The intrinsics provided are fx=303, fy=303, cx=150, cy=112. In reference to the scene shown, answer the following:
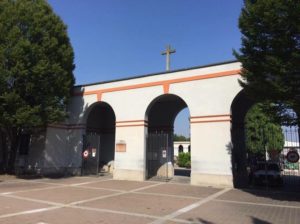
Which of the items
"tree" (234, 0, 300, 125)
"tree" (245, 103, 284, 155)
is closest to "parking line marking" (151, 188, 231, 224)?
"tree" (234, 0, 300, 125)

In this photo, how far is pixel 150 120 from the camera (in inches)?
903

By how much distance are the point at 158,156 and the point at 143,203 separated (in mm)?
9867

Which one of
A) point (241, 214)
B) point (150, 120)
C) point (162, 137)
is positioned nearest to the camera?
point (241, 214)

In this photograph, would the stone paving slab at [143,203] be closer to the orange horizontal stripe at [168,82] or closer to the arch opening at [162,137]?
the arch opening at [162,137]

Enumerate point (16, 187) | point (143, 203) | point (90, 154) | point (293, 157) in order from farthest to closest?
1. point (90, 154)
2. point (16, 187)
3. point (293, 157)
4. point (143, 203)

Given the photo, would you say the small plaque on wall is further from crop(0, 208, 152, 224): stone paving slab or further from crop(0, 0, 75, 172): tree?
crop(0, 208, 152, 224): stone paving slab

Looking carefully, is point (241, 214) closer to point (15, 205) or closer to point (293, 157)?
point (293, 157)

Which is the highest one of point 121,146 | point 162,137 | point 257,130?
point 257,130

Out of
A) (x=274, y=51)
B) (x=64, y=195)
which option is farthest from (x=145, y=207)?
(x=274, y=51)

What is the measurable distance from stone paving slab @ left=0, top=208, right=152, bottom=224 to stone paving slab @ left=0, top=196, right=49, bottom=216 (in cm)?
94

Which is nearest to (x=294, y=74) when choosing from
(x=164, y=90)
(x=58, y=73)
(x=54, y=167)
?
(x=164, y=90)

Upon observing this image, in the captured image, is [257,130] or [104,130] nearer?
[104,130]

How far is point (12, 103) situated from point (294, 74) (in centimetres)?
1515

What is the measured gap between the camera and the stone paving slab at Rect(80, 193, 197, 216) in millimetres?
9883
